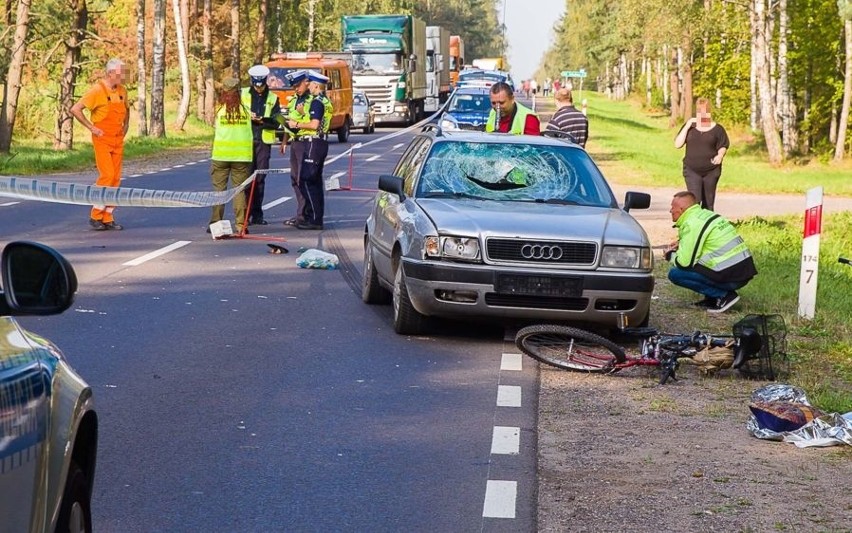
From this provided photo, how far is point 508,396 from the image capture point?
9336 millimetres

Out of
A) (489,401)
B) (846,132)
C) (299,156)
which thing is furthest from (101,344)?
(846,132)

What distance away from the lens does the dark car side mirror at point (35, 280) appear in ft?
11.6

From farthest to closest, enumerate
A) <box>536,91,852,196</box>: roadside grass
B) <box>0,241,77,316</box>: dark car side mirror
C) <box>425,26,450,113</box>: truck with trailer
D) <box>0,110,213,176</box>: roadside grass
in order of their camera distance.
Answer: <box>425,26,450,113</box>: truck with trailer < <box>536,91,852,196</box>: roadside grass < <box>0,110,213,176</box>: roadside grass < <box>0,241,77,316</box>: dark car side mirror

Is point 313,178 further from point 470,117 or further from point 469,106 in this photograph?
point 469,106

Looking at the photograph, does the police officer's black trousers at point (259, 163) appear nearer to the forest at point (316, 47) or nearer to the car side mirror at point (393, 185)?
the forest at point (316, 47)

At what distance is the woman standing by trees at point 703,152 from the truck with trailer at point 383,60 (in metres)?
39.1

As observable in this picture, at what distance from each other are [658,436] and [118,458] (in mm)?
2899

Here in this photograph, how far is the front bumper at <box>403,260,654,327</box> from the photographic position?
10922 millimetres

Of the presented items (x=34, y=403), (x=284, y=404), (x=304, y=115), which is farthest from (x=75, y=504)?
(x=304, y=115)

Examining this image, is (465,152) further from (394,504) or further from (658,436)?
(394,504)

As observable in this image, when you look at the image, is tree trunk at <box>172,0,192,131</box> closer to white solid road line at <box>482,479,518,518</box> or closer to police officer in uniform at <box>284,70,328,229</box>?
police officer in uniform at <box>284,70,328,229</box>

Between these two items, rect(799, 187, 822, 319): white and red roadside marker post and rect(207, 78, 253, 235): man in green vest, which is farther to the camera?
rect(207, 78, 253, 235): man in green vest

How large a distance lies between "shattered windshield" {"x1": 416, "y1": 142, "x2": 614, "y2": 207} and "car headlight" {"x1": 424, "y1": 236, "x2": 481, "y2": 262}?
3.85ft

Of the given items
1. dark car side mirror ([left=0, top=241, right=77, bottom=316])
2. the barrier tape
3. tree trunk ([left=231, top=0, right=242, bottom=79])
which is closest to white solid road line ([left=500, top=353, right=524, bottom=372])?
the barrier tape
